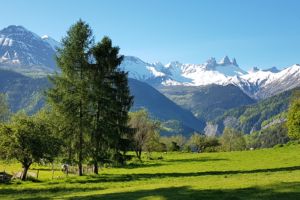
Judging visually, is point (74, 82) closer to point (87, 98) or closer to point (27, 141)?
point (87, 98)

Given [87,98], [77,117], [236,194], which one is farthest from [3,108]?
[236,194]

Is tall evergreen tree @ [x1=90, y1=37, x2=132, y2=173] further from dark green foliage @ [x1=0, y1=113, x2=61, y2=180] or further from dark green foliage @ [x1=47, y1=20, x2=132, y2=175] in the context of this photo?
dark green foliage @ [x1=0, y1=113, x2=61, y2=180]

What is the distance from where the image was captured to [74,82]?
56.8 metres

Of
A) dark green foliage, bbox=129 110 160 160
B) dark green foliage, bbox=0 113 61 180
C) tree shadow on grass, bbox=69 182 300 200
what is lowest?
tree shadow on grass, bbox=69 182 300 200

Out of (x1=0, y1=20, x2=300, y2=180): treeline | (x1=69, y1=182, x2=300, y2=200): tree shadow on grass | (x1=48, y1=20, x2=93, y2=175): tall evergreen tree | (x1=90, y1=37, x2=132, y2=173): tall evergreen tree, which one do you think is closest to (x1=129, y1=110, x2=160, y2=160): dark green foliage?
(x1=90, y1=37, x2=132, y2=173): tall evergreen tree

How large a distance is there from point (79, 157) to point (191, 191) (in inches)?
1153

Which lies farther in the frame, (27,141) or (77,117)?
(77,117)

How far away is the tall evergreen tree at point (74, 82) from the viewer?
5625 centimetres

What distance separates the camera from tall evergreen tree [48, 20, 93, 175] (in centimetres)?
5625

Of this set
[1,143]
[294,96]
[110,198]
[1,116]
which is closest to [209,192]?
[110,198]

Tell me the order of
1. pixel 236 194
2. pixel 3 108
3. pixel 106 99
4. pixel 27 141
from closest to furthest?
pixel 236 194 → pixel 27 141 → pixel 106 99 → pixel 3 108

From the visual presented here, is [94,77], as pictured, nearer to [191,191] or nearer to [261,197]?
[191,191]

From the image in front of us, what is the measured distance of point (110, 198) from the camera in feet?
101

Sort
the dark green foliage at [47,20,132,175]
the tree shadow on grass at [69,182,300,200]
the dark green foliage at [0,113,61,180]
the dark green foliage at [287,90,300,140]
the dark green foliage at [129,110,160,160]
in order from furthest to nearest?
the dark green foliage at [129,110,160,160], the dark green foliage at [287,90,300,140], the dark green foliage at [47,20,132,175], the dark green foliage at [0,113,61,180], the tree shadow on grass at [69,182,300,200]
